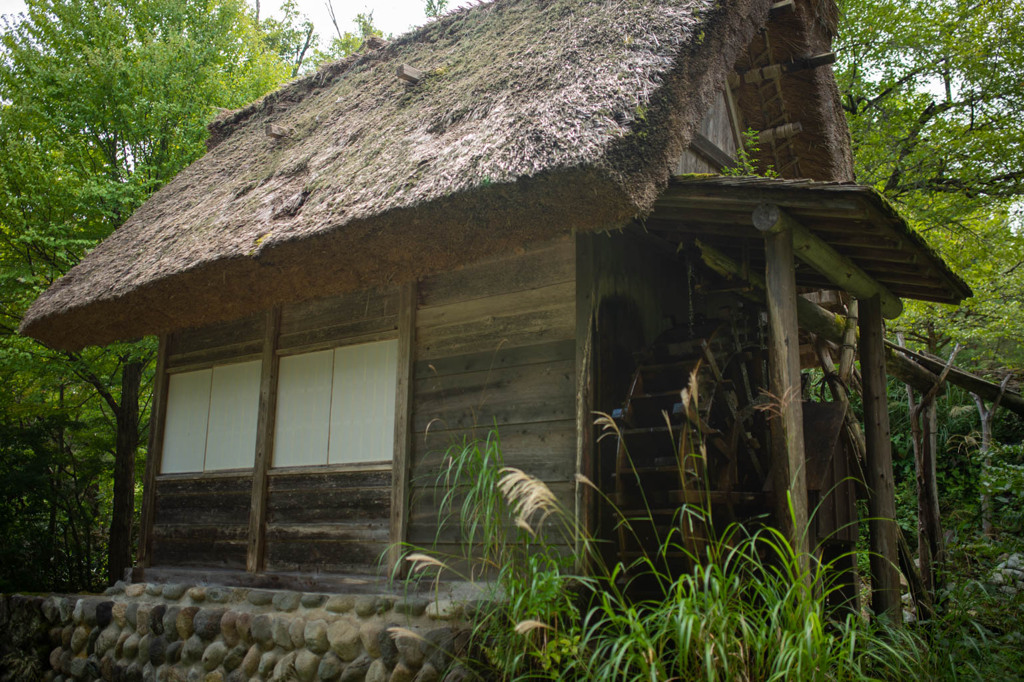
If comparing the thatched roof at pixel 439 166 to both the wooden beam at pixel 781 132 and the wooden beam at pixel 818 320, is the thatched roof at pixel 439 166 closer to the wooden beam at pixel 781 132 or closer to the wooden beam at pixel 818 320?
the wooden beam at pixel 781 132

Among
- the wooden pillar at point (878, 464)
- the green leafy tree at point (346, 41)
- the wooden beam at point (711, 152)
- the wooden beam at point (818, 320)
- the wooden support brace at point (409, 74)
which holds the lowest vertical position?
the wooden pillar at point (878, 464)

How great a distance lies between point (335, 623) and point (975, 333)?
7.87 meters

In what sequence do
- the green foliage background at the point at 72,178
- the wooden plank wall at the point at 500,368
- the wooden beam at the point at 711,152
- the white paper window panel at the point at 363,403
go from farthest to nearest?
the green foliage background at the point at 72,178 → the wooden beam at the point at 711,152 → the white paper window panel at the point at 363,403 → the wooden plank wall at the point at 500,368

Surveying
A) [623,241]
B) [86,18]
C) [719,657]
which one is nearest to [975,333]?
[623,241]

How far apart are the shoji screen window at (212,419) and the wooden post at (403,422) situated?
1468 millimetres

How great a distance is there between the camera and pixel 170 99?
28.0 ft

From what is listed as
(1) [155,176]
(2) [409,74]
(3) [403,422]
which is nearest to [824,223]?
(3) [403,422]

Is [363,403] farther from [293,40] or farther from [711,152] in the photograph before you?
[293,40]

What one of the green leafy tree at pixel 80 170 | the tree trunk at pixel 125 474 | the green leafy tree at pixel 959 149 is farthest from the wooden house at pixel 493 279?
the green leafy tree at pixel 959 149

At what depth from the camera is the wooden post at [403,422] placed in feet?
14.7

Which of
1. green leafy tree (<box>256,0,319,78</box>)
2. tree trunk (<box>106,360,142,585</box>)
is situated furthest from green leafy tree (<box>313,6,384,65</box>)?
tree trunk (<box>106,360,142,585</box>)

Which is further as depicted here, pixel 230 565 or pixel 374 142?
pixel 230 565

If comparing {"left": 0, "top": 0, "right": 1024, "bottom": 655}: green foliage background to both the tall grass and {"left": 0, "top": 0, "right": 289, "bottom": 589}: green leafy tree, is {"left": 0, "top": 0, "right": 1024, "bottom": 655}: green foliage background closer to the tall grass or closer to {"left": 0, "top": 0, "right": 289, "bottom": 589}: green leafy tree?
{"left": 0, "top": 0, "right": 289, "bottom": 589}: green leafy tree

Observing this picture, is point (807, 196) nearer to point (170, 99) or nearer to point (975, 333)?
point (975, 333)
